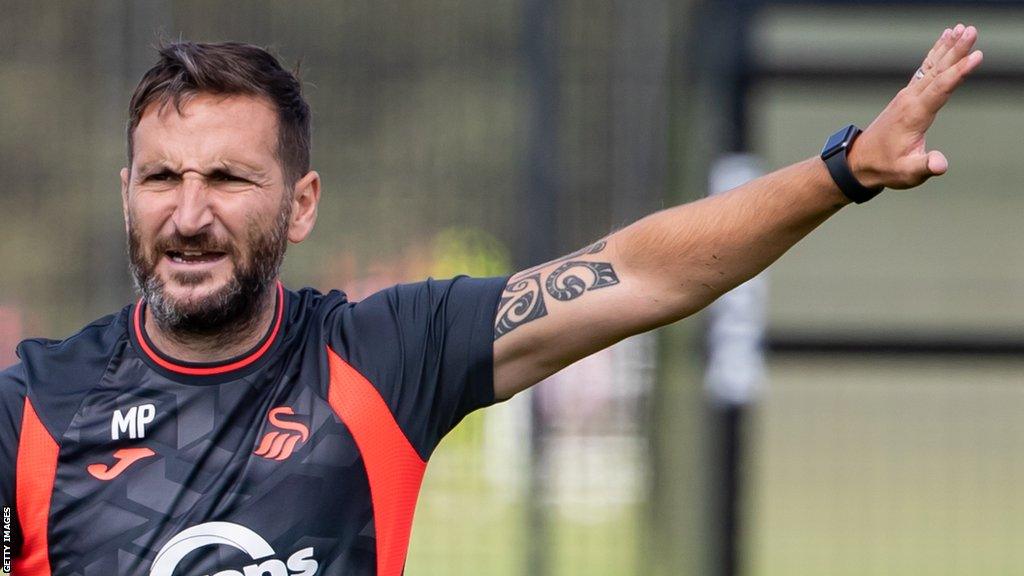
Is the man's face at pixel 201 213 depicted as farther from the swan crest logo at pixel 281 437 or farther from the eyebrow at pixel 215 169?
the swan crest logo at pixel 281 437

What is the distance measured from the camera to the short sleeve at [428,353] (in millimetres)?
2941

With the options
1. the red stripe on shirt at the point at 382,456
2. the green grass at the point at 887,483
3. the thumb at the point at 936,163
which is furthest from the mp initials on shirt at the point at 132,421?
the green grass at the point at 887,483

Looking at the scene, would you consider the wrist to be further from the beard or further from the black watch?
the beard

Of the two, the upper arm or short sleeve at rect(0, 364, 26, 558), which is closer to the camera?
short sleeve at rect(0, 364, 26, 558)

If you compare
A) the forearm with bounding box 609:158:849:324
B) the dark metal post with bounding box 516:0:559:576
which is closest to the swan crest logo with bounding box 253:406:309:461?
the forearm with bounding box 609:158:849:324

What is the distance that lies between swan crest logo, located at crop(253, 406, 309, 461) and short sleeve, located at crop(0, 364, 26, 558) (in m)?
0.45

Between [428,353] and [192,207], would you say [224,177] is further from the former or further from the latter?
[428,353]

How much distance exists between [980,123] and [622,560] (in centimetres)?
268

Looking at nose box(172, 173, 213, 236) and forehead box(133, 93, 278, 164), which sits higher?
forehead box(133, 93, 278, 164)

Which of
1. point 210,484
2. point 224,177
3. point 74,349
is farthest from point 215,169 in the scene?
point 210,484

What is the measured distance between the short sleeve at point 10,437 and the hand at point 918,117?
5.32ft

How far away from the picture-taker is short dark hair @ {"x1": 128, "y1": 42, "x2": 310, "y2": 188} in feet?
9.46

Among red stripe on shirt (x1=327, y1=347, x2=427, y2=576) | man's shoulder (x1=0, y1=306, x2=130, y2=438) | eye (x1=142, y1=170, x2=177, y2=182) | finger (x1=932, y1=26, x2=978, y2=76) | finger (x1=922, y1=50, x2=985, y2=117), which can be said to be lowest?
red stripe on shirt (x1=327, y1=347, x2=427, y2=576)

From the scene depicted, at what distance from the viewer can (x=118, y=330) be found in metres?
2.96
